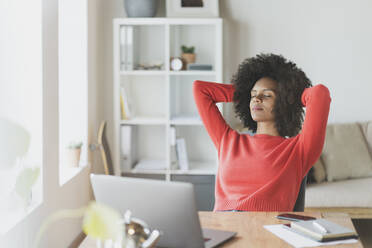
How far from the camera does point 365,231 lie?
3.73 meters

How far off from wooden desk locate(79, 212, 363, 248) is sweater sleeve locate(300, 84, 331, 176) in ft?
1.02

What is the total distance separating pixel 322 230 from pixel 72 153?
2169 mm

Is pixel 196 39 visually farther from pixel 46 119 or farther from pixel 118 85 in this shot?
pixel 46 119

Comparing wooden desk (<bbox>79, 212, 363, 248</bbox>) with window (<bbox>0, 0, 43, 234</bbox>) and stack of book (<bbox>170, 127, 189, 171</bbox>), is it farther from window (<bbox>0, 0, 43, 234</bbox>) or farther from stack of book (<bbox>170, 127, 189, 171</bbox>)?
stack of book (<bbox>170, 127, 189, 171</bbox>)

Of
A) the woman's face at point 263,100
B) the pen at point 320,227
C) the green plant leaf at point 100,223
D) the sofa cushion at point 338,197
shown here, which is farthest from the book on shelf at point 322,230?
the sofa cushion at point 338,197

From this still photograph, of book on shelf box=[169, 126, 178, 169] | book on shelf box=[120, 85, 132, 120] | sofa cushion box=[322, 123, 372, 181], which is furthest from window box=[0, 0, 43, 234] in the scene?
sofa cushion box=[322, 123, 372, 181]

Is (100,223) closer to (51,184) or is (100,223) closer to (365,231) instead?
(51,184)

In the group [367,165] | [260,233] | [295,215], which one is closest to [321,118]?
[295,215]

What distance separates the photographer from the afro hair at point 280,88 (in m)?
2.11

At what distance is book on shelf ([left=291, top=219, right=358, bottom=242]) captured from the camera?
146 cm

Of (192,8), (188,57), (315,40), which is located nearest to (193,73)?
(188,57)

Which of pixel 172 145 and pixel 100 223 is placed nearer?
pixel 100 223

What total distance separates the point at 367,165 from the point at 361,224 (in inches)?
23.0

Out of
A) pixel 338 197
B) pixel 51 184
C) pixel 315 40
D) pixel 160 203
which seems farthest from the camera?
pixel 315 40
